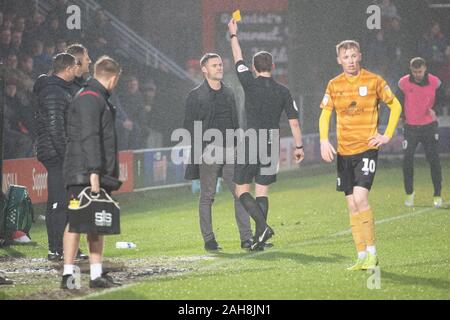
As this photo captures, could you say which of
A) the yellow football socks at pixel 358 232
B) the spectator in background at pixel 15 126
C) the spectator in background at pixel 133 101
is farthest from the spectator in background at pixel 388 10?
the yellow football socks at pixel 358 232

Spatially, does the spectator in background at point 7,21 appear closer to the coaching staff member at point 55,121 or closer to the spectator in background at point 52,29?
the spectator in background at point 52,29

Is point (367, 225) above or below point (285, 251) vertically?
above

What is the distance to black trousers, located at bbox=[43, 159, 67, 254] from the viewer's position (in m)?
12.0

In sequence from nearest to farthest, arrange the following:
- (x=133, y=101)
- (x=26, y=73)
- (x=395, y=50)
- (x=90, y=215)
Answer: (x=90, y=215) < (x=26, y=73) < (x=133, y=101) < (x=395, y=50)

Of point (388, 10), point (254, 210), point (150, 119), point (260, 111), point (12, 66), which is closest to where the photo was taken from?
point (254, 210)

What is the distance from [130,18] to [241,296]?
16615mm

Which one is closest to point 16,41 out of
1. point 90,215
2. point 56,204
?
point 56,204

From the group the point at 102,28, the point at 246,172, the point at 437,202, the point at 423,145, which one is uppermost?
the point at 102,28

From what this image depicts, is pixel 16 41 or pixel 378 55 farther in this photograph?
pixel 378 55

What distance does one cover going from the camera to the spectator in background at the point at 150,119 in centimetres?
2289

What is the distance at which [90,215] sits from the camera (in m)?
9.80

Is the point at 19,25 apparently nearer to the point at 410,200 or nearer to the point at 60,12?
the point at 60,12

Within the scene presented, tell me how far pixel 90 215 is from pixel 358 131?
2.75 meters

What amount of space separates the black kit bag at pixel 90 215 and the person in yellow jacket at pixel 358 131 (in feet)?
7.35
